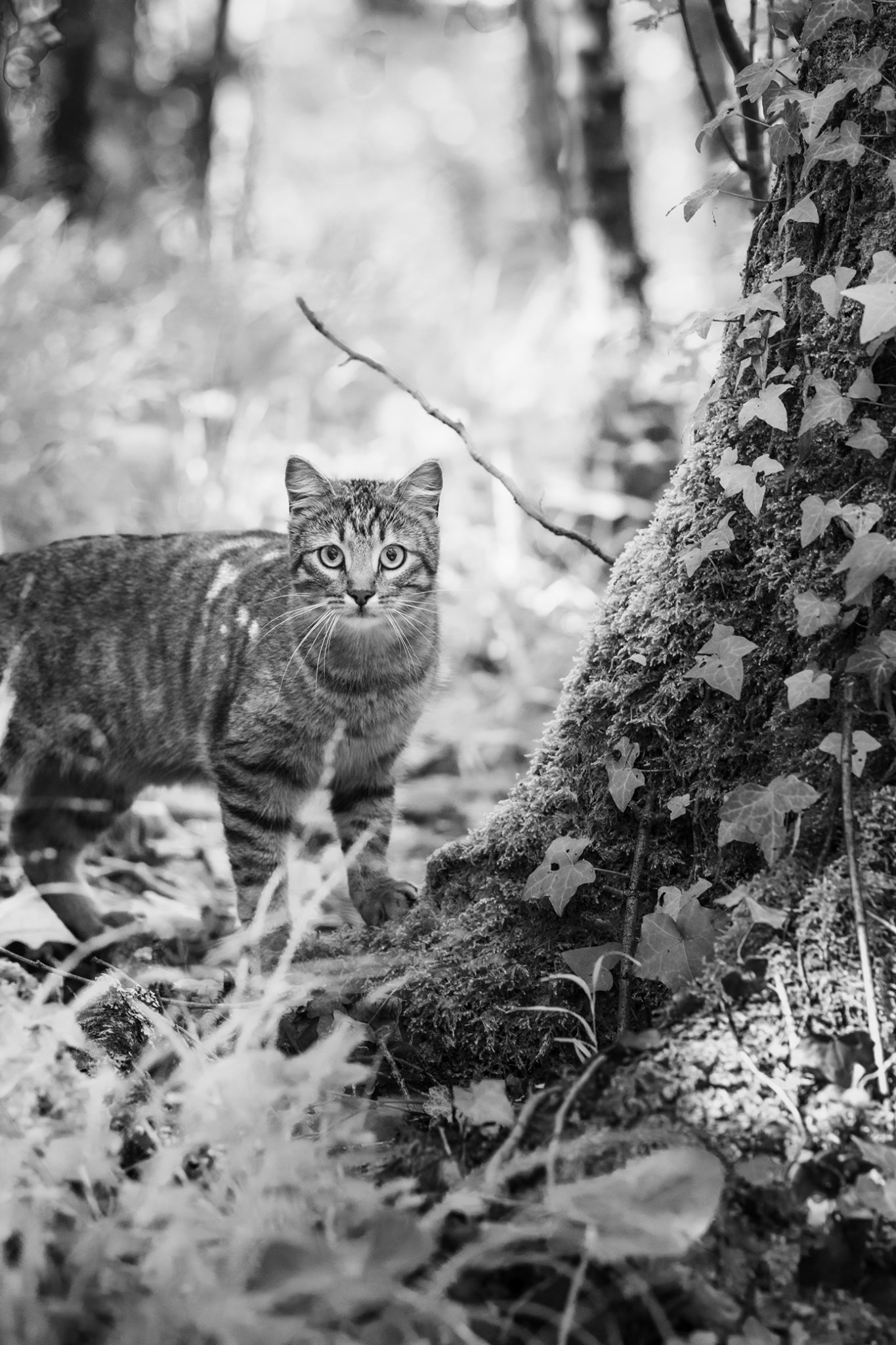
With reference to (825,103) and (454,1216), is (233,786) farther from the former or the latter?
(825,103)

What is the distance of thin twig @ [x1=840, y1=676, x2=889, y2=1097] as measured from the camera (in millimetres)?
1826

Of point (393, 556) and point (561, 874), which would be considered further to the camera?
point (393, 556)

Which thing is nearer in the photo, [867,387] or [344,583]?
[867,387]

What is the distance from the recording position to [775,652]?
2289mm

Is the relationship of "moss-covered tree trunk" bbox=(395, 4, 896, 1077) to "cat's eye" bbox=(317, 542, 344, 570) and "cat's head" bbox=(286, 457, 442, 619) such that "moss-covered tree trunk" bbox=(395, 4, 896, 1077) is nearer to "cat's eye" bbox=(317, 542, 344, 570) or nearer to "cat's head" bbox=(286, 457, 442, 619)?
"cat's head" bbox=(286, 457, 442, 619)

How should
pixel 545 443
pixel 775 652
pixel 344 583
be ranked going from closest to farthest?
pixel 775 652, pixel 344 583, pixel 545 443

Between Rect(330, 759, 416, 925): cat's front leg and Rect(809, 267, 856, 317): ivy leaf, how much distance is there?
207cm

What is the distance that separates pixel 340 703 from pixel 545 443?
4.48 meters

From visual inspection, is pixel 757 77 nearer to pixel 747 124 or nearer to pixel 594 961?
pixel 747 124

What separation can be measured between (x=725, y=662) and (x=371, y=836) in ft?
5.01

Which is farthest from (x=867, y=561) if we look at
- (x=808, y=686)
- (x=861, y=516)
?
(x=808, y=686)

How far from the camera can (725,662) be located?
89.0 inches

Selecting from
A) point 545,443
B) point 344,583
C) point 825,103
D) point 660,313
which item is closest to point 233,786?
point 344,583

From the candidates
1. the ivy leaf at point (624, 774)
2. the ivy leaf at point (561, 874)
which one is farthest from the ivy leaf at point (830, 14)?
the ivy leaf at point (561, 874)
